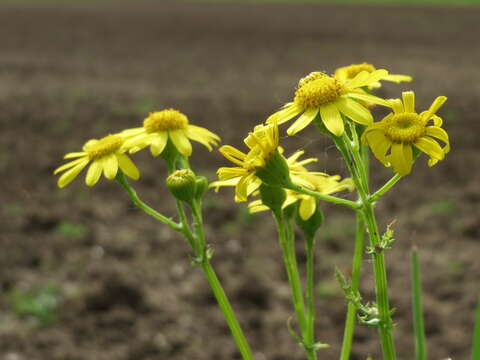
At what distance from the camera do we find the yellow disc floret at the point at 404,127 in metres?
1.10

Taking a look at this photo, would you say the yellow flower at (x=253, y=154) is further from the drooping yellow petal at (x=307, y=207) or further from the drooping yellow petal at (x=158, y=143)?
the drooping yellow petal at (x=158, y=143)

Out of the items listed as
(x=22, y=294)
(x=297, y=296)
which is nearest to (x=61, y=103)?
(x=22, y=294)

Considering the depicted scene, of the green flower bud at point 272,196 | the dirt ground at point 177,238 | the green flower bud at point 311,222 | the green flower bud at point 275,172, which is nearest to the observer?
the green flower bud at point 275,172

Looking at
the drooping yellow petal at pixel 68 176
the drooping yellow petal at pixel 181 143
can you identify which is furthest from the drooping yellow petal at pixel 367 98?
the drooping yellow petal at pixel 68 176

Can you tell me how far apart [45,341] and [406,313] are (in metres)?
2.45

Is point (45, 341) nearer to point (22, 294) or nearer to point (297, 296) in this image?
point (22, 294)

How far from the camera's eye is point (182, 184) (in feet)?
4.57

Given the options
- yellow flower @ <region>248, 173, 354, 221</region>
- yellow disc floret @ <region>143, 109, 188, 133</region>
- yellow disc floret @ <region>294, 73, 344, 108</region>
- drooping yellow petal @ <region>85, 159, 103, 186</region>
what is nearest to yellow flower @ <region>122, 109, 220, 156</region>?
yellow disc floret @ <region>143, 109, 188, 133</region>

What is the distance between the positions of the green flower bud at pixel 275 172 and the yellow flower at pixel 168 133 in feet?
1.21

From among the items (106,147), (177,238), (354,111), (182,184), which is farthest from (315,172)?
(177,238)

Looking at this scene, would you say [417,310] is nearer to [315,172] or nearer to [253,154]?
[315,172]

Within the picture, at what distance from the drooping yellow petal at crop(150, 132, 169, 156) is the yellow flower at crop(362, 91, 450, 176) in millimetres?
593

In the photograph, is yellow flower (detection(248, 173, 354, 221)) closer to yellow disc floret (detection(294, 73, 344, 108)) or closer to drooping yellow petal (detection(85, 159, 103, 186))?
yellow disc floret (detection(294, 73, 344, 108))

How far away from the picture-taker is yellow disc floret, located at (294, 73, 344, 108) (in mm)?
1188
